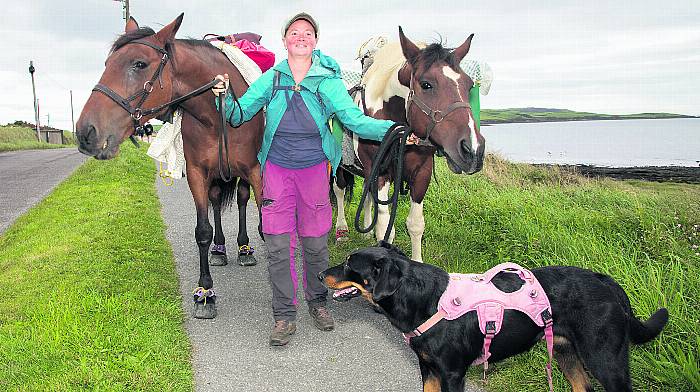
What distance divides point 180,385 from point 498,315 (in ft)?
7.05

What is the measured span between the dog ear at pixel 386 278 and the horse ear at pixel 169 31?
2652mm

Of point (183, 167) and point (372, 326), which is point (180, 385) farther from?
point (183, 167)

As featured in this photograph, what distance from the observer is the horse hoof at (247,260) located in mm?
6500

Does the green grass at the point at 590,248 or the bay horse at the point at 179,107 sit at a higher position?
the bay horse at the point at 179,107

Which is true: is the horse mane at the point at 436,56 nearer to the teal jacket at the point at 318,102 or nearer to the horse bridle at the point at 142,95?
the teal jacket at the point at 318,102

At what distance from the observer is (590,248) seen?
4.96 meters

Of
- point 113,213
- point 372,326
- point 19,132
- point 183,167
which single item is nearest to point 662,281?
point 372,326

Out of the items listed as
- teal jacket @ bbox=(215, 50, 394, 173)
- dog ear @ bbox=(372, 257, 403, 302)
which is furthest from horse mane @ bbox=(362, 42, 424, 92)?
dog ear @ bbox=(372, 257, 403, 302)

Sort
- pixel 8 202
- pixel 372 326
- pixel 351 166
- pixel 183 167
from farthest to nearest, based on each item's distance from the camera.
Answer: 1. pixel 8 202
2. pixel 351 166
3. pixel 183 167
4. pixel 372 326

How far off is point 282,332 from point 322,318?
0.44 metres

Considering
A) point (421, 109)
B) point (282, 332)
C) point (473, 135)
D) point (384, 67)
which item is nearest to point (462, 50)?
point (421, 109)

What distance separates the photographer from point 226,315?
4.98 metres

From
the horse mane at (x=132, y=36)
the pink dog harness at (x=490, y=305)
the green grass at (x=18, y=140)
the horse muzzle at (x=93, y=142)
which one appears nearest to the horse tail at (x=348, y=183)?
the horse mane at (x=132, y=36)

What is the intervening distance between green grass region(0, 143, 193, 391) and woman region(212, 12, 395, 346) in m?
1.04
